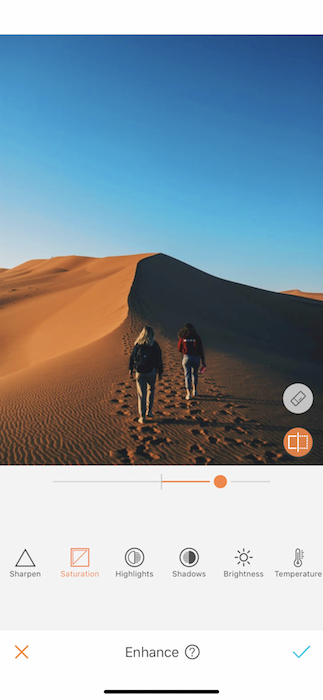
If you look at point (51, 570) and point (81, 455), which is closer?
point (51, 570)

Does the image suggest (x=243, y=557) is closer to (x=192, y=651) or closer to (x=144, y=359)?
(x=192, y=651)

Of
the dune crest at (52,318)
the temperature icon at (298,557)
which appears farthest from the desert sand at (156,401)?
the temperature icon at (298,557)

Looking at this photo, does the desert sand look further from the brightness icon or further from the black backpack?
the brightness icon

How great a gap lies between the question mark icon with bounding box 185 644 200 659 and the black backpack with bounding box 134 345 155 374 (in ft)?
14.9

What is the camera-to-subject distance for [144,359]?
644cm

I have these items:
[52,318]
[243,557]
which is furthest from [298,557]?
[52,318]

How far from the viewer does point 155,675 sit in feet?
6.84

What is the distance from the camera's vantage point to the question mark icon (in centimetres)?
211

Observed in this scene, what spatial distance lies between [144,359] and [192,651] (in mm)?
4609

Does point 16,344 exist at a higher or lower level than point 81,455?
higher

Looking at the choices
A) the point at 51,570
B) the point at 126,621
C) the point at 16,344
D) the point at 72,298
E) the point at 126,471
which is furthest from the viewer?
the point at 72,298
